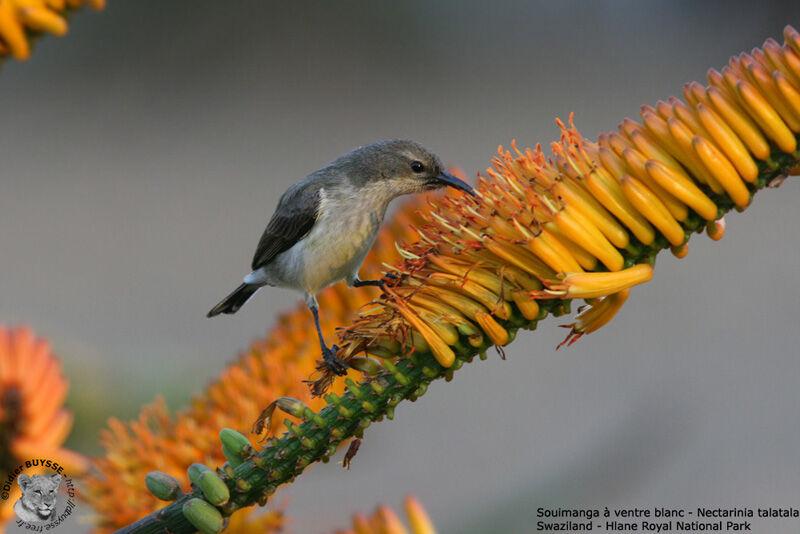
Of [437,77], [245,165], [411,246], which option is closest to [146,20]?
[245,165]

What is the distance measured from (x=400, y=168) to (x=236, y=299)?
0.76 metres

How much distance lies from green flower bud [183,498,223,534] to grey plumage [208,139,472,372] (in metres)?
1.77

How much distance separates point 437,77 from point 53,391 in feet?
52.8

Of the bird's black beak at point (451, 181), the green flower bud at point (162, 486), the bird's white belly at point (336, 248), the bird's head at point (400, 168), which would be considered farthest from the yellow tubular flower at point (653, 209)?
the bird's white belly at point (336, 248)

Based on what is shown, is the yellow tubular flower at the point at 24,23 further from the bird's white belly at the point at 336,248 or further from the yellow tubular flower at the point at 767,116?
the bird's white belly at the point at 336,248

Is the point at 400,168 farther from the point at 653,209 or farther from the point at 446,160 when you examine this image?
the point at 446,160

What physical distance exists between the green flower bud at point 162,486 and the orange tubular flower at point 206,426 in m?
0.39

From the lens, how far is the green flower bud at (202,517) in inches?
49.1

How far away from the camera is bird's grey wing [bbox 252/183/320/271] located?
3.52 metres

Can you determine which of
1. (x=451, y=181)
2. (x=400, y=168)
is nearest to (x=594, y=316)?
(x=451, y=181)

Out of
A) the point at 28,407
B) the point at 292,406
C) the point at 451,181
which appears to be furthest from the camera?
the point at 451,181

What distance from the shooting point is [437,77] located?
1706 cm

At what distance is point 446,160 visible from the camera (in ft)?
41.3

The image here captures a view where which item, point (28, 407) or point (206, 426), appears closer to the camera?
point (28, 407)
